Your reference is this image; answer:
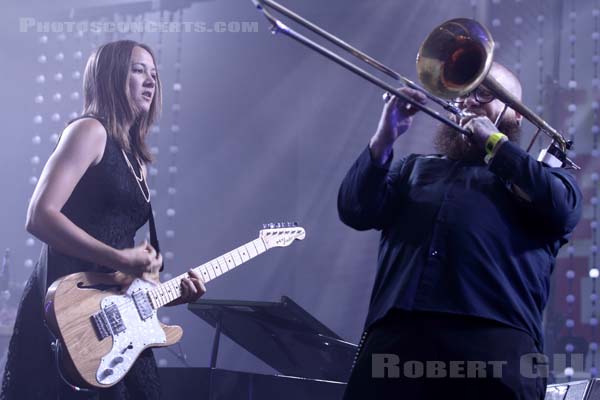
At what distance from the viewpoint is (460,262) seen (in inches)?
79.4

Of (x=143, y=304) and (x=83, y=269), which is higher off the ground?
(x=83, y=269)

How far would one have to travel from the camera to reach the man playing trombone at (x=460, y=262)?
1938 millimetres

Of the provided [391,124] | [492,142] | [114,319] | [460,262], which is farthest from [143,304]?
[492,142]

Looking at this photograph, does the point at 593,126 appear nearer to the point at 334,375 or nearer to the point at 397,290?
the point at 334,375

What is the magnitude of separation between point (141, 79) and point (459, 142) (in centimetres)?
145

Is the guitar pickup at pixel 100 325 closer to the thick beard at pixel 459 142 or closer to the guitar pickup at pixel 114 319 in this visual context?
the guitar pickup at pixel 114 319

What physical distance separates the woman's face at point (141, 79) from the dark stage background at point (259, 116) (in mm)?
2455

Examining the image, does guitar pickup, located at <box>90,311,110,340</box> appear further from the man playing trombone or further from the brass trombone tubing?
the brass trombone tubing

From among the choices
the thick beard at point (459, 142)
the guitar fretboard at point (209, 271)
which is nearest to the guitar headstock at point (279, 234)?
the guitar fretboard at point (209, 271)

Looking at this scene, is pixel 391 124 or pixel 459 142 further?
pixel 459 142

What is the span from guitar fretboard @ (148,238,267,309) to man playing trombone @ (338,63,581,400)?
1093 mm

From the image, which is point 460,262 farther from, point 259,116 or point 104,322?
point 259,116

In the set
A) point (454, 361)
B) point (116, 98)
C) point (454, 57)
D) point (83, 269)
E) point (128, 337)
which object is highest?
point (454, 57)

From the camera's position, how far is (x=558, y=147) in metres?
2.37
